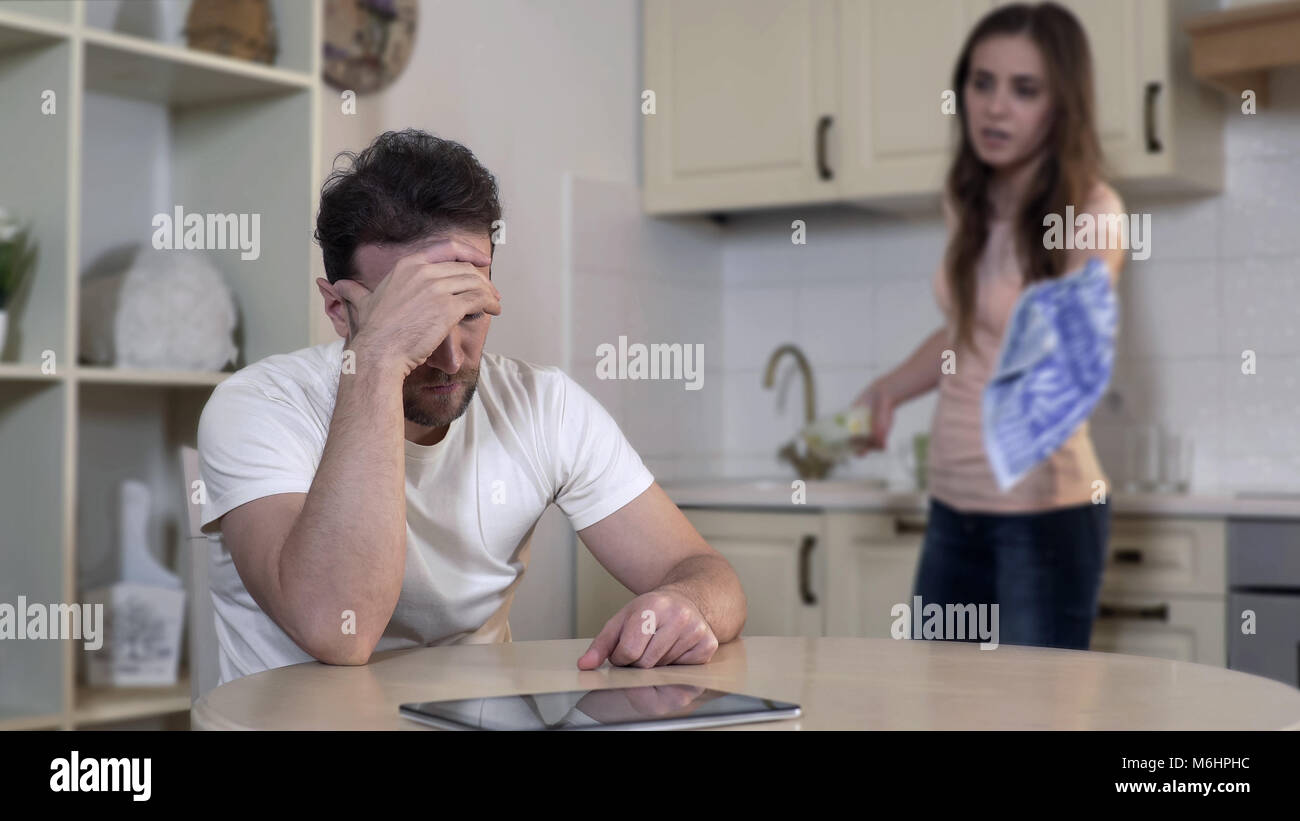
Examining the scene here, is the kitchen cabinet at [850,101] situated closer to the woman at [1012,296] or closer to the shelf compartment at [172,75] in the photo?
the woman at [1012,296]

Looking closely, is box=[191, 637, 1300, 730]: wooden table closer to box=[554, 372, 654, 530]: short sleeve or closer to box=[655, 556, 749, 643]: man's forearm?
box=[655, 556, 749, 643]: man's forearm

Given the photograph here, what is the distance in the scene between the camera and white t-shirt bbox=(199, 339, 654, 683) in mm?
1358

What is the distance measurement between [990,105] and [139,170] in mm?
1505

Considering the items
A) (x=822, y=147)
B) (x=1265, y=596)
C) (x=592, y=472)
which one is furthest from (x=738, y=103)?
→ (x=592, y=472)

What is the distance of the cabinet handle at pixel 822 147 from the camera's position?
10.6 ft

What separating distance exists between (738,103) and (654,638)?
2390 millimetres

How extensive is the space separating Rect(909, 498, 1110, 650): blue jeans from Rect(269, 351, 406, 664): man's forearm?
124 centimetres

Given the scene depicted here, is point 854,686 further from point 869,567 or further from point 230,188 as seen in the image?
point 869,567

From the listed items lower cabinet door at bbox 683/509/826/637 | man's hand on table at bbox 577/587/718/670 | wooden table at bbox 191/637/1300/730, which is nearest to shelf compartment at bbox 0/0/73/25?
wooden table at bbox 191/637/1300/730

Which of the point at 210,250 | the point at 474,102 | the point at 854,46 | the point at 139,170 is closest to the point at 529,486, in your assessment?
the point at 210,250

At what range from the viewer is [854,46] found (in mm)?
3191

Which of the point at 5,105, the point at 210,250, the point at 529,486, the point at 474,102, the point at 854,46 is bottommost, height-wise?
the point at 529,486

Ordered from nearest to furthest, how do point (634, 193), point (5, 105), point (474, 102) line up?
point (5, 105) < point (474, 102) < point (634, 193)

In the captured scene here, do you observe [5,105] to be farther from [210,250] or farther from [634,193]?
[634,193]
